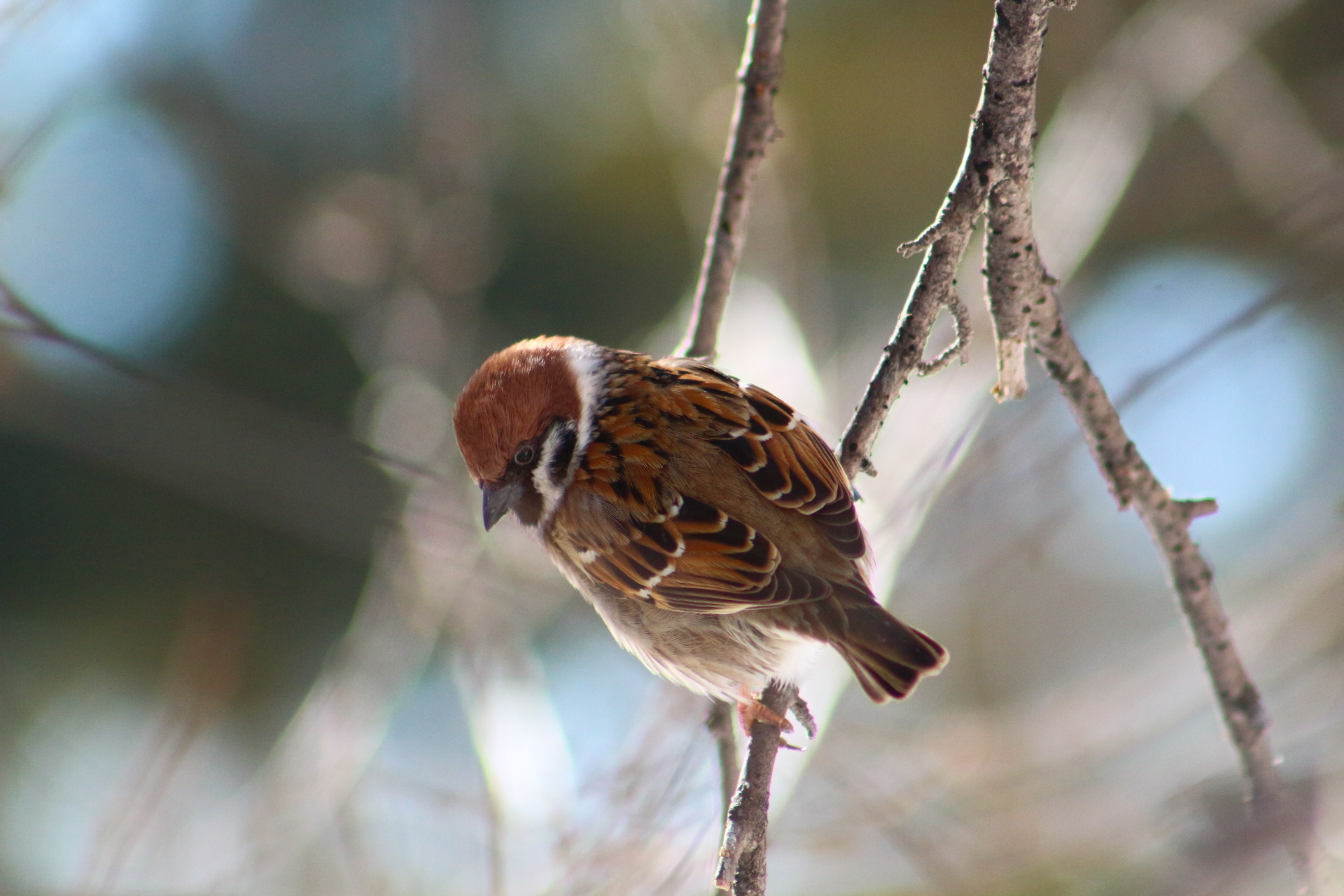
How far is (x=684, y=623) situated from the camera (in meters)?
2.91

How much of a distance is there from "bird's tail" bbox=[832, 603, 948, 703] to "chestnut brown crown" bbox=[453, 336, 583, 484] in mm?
988

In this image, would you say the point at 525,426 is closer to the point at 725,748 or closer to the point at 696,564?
the point at 696,564

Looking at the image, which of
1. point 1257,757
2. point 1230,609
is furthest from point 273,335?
point 1257,757

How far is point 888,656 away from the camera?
2.51m

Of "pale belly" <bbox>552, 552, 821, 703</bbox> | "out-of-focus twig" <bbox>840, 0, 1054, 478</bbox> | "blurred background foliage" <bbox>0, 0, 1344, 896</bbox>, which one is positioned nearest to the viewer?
"out-of-focus twig" <bbox>840, 0, 1054, 478</bbox>

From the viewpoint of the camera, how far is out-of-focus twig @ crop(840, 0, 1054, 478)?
1817 millimetres

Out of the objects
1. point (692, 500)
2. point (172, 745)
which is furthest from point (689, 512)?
point (172, 745)

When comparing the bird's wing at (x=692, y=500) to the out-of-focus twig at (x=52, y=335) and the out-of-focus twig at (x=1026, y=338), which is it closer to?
the out-of-focus twig at (x=1026, y=338)

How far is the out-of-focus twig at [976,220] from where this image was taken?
5.96ft

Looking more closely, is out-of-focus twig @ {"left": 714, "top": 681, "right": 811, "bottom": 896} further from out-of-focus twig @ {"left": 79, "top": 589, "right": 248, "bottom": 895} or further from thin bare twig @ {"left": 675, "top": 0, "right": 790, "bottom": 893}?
out-of-focus twig @ {"left": 79, "top": 589, "right": 248, "bottom": 895}

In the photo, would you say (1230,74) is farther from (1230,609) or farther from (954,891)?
(954,891)

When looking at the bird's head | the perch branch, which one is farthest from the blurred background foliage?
the perch branch

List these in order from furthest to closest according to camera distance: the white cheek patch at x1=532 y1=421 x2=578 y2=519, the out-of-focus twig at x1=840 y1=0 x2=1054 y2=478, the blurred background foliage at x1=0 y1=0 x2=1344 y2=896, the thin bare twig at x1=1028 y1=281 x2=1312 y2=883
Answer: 1. the blurred background foliage at x1=0 y1=0 x2=1344 y2=896
2. the white cheek patch at x1=532 y1=421 x2=578 y2=519
3. the thin bare twig at x1=1028 y1=281 x2=1312 y2=883
4. the out-of-focus twig at x1=840 y1=0 x2=1054 y2=478

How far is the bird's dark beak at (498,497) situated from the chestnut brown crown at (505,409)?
0.02 metres
